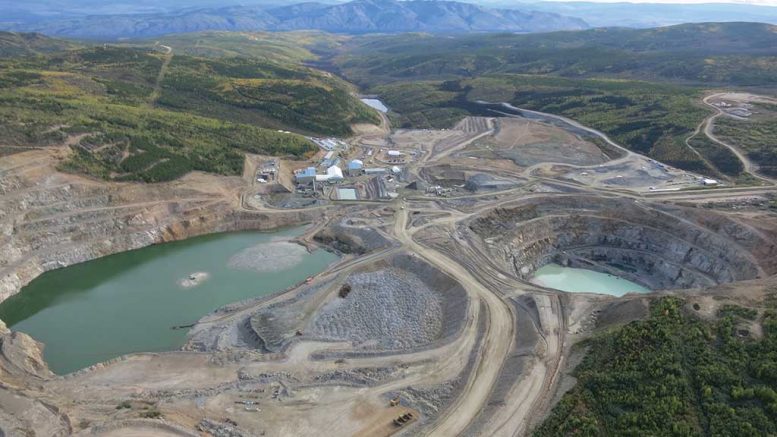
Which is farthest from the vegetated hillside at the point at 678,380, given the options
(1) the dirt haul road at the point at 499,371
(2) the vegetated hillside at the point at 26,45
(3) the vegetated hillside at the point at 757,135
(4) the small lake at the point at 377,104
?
(2) the vegetated hillside at the point at 26,45

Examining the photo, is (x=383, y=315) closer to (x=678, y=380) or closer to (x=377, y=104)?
(x=678, y=380)

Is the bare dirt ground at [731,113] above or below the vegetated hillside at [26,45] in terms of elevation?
below

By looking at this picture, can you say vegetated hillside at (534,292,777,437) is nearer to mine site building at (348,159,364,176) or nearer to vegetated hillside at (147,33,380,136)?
mine site building at (348,159,364,176)

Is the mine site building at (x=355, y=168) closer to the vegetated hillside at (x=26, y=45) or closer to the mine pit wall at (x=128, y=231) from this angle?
the mine pit wall at (x=128, y=231)

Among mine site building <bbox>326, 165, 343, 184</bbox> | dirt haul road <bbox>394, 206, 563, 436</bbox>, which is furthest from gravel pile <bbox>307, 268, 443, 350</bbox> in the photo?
mine site building <bbox>326, 165, 343, 184</bbox>

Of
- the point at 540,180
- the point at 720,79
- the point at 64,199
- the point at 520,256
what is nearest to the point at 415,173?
the point at 540,180

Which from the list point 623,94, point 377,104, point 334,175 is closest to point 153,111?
point 334,175

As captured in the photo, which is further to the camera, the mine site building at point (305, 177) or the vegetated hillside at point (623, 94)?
the vegetated hillside at point (623, 94)
